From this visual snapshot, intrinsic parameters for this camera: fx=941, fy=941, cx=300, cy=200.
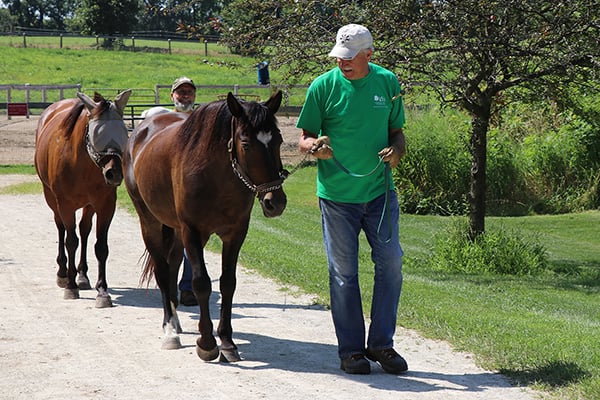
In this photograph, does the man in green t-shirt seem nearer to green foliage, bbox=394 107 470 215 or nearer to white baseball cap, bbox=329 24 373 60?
white baseball cap, bbox=329 24 373 60

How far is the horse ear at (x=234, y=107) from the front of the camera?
6.29 meters

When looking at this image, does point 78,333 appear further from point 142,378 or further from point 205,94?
point 205,94

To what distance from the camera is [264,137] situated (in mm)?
6266

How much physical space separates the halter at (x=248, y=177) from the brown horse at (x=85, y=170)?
2577 mm

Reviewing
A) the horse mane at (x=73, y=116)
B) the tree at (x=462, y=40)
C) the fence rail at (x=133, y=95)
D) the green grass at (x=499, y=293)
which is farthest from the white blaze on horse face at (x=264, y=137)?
the fence rail at (x=133, y=95)

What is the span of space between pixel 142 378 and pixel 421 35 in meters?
6.47

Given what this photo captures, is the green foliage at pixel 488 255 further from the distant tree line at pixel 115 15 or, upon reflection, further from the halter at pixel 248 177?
the halter at pixel 248 177

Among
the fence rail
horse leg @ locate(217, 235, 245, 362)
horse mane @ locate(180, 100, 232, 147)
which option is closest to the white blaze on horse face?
horse mane @ locate(180, 100, 232, 147)

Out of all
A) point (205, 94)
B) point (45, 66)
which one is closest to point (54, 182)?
point (205, 94)

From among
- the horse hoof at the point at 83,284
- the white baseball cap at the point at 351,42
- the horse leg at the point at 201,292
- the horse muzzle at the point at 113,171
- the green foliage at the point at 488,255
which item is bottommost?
the green foliage at the point at 488,255

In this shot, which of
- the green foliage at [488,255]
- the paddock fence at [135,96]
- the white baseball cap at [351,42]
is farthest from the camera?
the paddock fence at [135,96]

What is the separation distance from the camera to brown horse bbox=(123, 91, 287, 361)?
628 centimetres

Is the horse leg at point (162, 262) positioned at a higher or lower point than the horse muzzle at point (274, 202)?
lower

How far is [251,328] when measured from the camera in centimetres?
796
